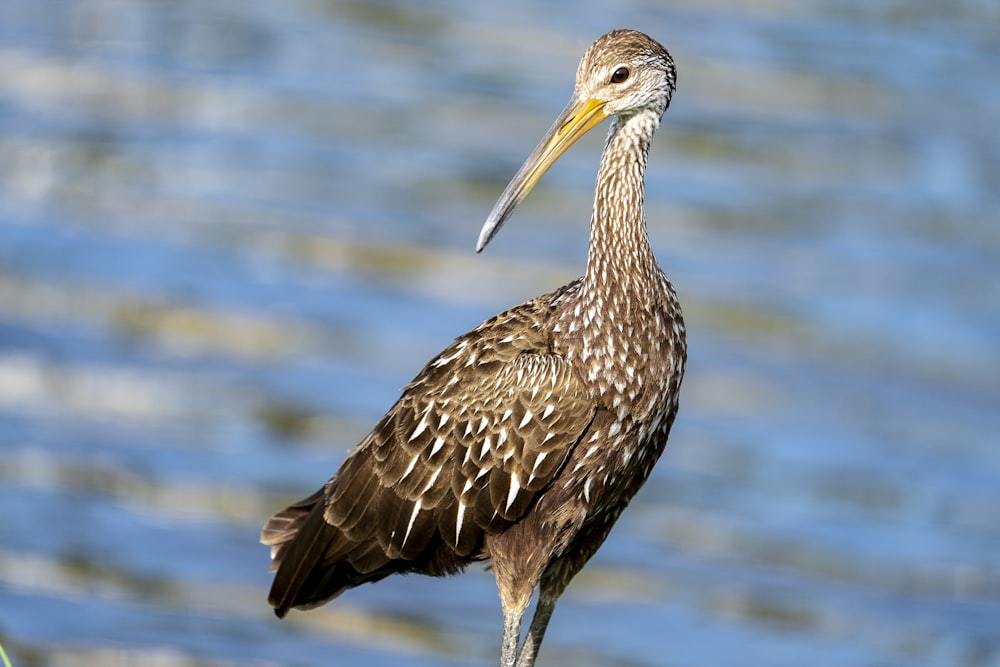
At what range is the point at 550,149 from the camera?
691 centimetres

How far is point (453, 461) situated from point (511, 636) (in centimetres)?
70

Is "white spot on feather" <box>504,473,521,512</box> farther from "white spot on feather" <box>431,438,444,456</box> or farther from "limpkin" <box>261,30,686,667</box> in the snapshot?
"white spot on feather" <box>431,438,444,456</box>

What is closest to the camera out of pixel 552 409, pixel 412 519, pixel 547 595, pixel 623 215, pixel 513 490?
pixel 552 409

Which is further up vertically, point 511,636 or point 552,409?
point 552,409

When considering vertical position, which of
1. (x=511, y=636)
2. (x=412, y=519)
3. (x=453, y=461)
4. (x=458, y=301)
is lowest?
(x=511, y=636)

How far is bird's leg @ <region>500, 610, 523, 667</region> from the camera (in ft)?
23.5

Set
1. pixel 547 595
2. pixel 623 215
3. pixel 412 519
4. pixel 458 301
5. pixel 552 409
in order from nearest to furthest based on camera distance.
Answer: pixel 552 409
pixel 623 215
pixel 412 519
pixel 547 595
pixel 458 301

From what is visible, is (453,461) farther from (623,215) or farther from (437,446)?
(623,215)

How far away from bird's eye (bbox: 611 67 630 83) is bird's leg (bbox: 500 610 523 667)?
1.92 metres

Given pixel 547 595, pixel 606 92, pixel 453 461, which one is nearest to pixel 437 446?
pixel 453 461

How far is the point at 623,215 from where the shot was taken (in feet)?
23.0

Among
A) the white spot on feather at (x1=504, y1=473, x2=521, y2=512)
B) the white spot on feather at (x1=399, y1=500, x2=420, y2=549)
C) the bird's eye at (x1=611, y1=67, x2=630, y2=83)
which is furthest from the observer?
the white spot on feather at (x1=399, y1=500, x2=420, y2=549)

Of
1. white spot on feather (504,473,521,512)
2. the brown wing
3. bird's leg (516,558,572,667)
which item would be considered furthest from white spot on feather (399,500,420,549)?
bird's leg (516,558,572,667)

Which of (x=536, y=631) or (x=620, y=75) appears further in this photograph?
(x=536, y=631)
